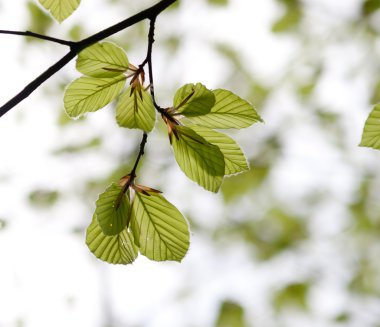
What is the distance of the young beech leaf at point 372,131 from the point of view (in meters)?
0.62

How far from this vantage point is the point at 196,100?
0.67 m

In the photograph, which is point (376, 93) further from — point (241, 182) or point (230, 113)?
point (230, 113)

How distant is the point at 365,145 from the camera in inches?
25.2

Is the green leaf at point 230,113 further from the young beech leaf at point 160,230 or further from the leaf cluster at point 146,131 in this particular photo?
the young beech leaf at point 160,230

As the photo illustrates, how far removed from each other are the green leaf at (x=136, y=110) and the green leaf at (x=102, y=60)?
37mm

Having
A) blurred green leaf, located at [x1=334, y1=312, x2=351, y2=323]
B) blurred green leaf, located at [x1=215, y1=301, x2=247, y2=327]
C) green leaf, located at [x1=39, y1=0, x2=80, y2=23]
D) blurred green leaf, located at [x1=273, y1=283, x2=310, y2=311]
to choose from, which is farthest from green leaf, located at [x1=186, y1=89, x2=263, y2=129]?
blurred green leaf, located at [x1=334, y1=312, x2=351, y2=323]

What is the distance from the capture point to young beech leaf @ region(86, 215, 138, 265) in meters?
0.69

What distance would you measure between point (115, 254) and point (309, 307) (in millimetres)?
3837

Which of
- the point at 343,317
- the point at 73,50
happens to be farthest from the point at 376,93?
the point at 73,50

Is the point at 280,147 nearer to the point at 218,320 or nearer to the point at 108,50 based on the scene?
the point at 218,320

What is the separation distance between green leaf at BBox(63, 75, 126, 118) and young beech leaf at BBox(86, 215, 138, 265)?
0.16 metres

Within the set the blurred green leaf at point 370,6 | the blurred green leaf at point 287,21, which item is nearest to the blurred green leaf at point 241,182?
the blurred green leaf at point 287,21

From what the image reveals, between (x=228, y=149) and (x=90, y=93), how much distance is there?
0.21 m

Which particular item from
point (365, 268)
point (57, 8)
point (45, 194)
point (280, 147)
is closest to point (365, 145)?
point (57, 8)
